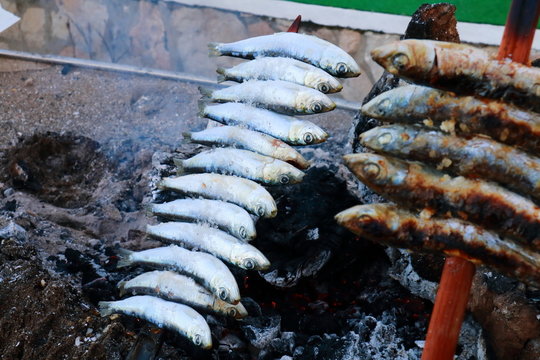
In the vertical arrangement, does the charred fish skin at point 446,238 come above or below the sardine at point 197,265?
above

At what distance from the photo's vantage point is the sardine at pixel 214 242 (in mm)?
4113

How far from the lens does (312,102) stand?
452cm

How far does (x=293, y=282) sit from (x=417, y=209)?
6.93ft

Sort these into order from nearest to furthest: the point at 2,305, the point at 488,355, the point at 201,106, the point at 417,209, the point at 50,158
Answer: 1. the point at 417,209
2. the point at 488,355
3. the point at 2,305
4. the point at 201,106
5. the point at 50,158

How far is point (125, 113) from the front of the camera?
27.0ft

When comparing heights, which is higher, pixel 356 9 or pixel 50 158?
pixel 356 9

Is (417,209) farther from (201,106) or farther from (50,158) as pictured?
(50,158)

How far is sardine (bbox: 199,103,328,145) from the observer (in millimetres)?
4535

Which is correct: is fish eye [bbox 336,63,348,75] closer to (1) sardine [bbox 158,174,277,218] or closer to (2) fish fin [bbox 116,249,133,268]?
(1) sardine [bbox 158,174,277,218]

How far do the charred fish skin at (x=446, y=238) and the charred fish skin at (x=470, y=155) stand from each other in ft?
0.94

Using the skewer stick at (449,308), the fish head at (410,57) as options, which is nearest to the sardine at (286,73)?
the fish head at (410,57)

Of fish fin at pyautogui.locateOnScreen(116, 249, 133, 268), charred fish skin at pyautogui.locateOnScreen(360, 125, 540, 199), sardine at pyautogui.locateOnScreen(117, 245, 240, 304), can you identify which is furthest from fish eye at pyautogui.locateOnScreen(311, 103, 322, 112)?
fish fin at pyautogui.locateOnScreen(116, 249, 133, 268)

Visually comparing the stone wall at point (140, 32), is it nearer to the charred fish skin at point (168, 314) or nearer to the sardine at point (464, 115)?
the charred fish skin at point (168, 314)

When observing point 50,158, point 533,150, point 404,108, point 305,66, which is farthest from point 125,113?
point 533,150
